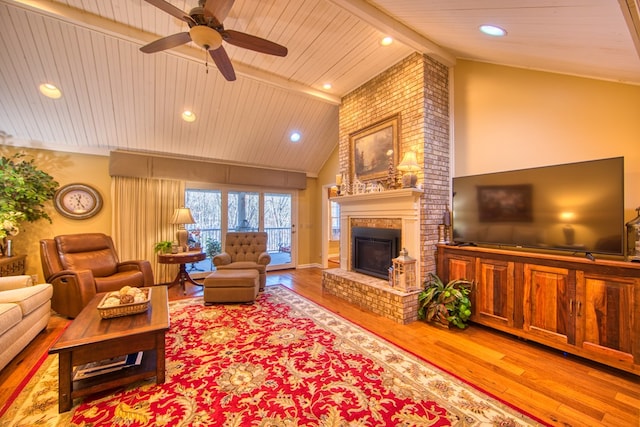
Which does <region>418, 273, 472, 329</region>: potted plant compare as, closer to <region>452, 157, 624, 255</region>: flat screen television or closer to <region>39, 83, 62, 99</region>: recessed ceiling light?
<region>452, 157, 624, 255</region>: flat screen television

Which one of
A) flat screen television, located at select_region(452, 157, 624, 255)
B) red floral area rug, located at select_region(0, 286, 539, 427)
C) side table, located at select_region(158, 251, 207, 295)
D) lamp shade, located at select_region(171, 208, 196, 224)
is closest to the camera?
red floral area rug, located at select_region(0, 286, 539, 427)

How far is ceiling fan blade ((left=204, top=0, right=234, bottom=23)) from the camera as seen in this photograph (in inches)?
74.1

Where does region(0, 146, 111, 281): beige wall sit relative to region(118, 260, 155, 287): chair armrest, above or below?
above

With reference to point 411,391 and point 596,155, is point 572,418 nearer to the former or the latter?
point 411,391

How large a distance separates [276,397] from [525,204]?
9.52ft

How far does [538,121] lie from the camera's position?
2779mm

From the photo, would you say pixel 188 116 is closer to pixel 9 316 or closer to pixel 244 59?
pixel 244 59

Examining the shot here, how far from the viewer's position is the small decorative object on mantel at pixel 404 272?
3205mm

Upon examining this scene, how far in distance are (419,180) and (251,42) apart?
2.40m

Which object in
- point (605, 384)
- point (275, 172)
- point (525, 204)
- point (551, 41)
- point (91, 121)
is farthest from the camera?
point (275, 172)

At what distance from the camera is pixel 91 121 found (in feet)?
13.3

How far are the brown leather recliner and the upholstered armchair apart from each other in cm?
112

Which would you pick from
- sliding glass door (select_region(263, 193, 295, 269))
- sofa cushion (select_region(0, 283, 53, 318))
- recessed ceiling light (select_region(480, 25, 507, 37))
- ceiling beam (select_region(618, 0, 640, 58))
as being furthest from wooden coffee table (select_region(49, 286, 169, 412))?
sliding glass door (select_region(263, 193, 295, 269))

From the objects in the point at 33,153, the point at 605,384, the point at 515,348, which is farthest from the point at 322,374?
the point at 33,153
